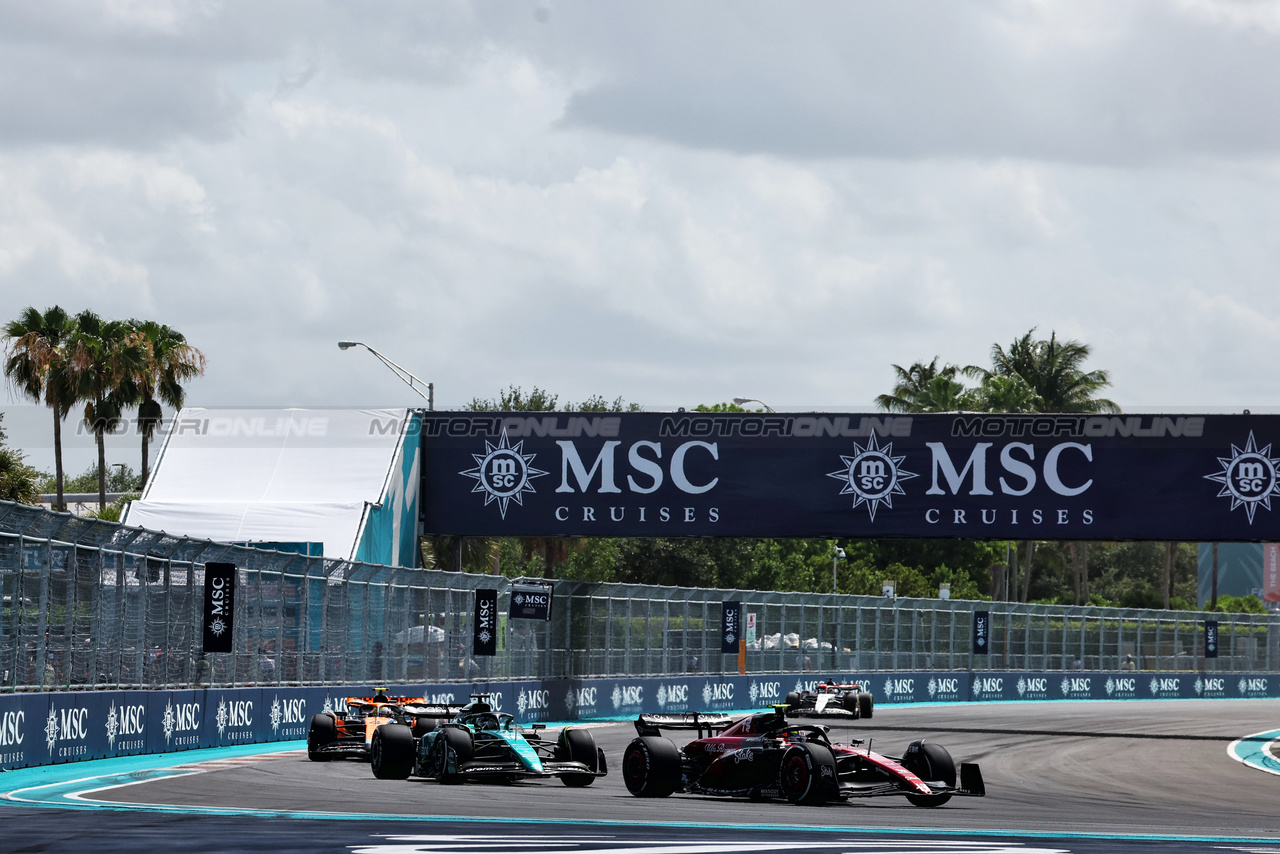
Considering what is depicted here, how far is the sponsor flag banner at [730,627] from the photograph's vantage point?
43.3 metres

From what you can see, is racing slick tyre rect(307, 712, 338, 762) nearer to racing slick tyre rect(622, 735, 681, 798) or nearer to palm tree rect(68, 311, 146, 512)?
racing slick tyre rect(622, 735, 681, 798)

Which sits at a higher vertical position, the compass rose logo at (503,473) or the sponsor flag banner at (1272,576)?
the compass rose logo at (503,473)

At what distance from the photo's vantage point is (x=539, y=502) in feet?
130

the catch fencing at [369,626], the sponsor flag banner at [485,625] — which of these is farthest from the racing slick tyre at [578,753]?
the sponsor flag banner at [485,625]

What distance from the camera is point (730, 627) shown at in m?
43.4

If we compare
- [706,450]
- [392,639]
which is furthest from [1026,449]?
[392,639]

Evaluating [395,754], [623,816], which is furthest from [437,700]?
[623,816]

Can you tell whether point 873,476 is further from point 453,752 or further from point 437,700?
point 453,752

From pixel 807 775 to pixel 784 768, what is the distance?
0.31 meters

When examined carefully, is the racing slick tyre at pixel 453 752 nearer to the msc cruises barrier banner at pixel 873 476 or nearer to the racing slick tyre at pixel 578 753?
the racing slick tyre at pixel 578 753

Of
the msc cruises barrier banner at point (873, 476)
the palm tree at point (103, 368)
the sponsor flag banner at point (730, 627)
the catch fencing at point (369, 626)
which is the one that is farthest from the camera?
the palm tree at point (103, 368)

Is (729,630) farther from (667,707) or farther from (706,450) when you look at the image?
(706,450)

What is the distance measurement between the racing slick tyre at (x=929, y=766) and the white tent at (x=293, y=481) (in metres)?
22.1

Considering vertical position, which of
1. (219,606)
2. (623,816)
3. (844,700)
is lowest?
(844,700)
